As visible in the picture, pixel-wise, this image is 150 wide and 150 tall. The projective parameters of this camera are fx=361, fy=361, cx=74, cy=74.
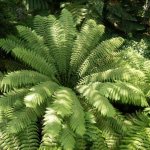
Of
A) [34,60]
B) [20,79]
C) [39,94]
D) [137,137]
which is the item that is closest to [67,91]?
[39,94]

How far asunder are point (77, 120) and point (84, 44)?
6.19ft

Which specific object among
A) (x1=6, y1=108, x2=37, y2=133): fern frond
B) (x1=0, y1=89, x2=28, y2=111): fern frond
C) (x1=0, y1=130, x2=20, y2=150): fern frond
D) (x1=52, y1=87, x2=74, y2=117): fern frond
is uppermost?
(x1=52, y1=87, x2=74, y2=117): fern frond

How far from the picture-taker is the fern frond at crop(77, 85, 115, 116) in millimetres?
5064

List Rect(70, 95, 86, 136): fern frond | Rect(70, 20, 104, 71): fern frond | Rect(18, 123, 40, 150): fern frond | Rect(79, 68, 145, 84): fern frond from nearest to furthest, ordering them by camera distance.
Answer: Rect(70, 95, 86, 136): fern frond < Rect(18, 123, 40, 150): fern frond < Rect(79, 68, 145, 84): fern frond < Rect(70, 20, 104, 71): fern frond

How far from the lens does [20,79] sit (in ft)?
18.2

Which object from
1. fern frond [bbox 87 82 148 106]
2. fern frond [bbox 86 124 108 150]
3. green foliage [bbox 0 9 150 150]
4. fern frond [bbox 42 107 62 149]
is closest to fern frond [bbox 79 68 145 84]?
green foliage [bbox 0 9 150 150]

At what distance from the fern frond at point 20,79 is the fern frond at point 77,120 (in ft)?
2.67

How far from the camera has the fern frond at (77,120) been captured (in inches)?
195

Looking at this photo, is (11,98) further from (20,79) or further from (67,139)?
(67,139)

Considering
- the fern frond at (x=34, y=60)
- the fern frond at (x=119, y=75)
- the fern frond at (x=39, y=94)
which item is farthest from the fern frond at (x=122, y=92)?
the fern frond at (x=34, y=60)

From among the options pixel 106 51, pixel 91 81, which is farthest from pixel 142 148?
pixel 106 51

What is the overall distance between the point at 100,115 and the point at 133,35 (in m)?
3.40

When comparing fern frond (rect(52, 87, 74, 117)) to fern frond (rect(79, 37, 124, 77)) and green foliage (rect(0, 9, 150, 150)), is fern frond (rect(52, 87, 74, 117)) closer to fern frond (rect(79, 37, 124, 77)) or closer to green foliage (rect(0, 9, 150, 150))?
green foliage (rect(0, 9, 150, 150))

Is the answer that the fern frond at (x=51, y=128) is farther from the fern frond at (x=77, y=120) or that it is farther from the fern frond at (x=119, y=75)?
the fern frond at (x=119, y=75)
